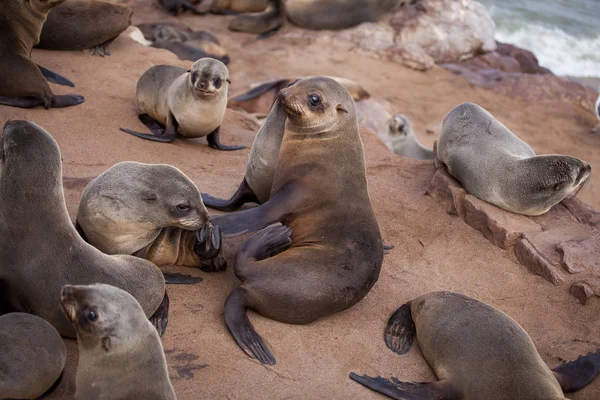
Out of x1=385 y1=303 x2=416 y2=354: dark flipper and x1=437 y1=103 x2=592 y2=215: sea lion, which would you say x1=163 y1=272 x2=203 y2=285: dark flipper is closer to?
x1=385 y1=303 x2=416 y2=354: dark flipper

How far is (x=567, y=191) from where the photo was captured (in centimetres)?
550

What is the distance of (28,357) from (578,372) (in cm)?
300

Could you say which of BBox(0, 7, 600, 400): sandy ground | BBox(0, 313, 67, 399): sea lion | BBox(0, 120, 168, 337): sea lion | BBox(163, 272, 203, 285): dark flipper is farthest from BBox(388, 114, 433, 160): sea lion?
BBox(0, 313, 67, 399): sea lion

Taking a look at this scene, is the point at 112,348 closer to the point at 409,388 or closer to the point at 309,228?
the point at 409,388

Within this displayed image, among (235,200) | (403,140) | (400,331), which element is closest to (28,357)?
(400,331)

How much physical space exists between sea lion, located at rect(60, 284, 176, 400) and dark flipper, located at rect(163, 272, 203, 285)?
124 centimetres

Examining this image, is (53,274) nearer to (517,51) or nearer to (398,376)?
(398,376)

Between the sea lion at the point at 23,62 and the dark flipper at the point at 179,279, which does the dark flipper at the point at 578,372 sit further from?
the sea lion at the point at 23,62

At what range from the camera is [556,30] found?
20.0 metres

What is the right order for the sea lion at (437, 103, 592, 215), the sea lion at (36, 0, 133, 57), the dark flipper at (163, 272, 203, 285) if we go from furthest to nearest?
the sea lion at (36, 0, 133, 57) < the sea lion at (437, 103, 592, 215) < the dark flipper at (163, 272, 203, 285)

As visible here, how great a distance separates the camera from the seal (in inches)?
244

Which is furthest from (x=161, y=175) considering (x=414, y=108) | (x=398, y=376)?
(x=414, y=108)

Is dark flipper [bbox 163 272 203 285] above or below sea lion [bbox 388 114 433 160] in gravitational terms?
above

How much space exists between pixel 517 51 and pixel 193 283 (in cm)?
1138
